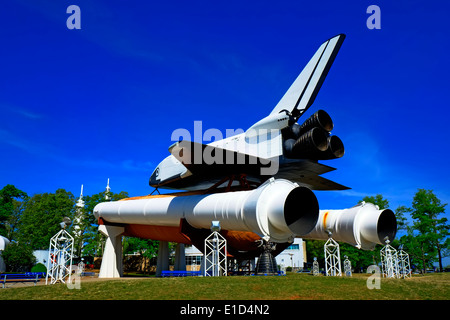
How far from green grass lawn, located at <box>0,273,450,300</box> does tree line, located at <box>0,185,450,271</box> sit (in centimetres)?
2631

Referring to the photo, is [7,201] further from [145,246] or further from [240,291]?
[240,291]

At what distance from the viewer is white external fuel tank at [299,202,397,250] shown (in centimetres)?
1557

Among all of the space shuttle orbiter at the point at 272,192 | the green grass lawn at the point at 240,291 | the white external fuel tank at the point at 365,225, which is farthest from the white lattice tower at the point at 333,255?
the green grass lawn at the point at 240,291

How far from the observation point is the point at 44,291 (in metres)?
10.4

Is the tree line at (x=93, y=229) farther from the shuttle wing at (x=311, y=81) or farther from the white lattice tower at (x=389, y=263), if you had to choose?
the shuttle wing at (x=311, y=81)

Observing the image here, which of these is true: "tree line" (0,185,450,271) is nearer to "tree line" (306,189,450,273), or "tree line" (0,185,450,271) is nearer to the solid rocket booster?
"tree line" (306,189,450,273)

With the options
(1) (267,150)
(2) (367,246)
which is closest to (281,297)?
(2) (367,246)

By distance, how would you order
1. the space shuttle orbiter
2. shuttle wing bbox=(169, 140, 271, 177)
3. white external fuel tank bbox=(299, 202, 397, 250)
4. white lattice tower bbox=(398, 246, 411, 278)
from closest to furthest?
the space shuttle orbiter → white external fuel tank bbox=(299, 202, 397, 250) → shuttle wing bbox=(169, 140, 271, 177) → white lattice tower bbox=(398, 246, 411, 278)

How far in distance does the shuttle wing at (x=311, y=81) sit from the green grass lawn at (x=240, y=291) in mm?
9906

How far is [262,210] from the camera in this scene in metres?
12.0

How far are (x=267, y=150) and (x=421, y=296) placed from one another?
10.3 metres

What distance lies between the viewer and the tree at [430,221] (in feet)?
109

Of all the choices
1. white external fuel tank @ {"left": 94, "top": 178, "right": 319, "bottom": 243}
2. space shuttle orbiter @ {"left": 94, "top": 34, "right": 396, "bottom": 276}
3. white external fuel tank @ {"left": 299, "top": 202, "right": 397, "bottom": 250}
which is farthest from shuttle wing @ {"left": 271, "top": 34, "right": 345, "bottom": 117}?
white external fuel tank @ {"left": 94, "top": 178, "right": 319, "bottom": 243}
